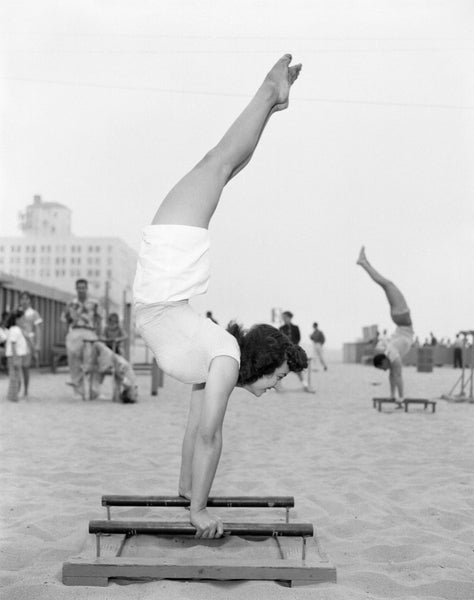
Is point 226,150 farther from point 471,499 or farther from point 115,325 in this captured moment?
point 115,325

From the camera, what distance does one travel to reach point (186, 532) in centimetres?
288

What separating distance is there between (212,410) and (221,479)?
84.4 inches

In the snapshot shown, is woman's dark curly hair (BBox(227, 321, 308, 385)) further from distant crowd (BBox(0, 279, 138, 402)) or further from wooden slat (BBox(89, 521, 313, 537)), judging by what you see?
distant crowd (BBox(0, 279, 138, 402))

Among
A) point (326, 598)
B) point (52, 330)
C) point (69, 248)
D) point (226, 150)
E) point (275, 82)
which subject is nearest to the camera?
point (326, 598)

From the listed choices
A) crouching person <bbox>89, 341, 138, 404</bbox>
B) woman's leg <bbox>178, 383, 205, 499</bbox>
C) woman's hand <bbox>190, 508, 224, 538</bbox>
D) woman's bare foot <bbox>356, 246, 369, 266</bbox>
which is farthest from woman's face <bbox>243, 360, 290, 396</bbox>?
crouching person <bbox>89, 341, 138, 404</bbox>

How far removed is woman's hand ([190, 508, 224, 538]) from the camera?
9.11ft

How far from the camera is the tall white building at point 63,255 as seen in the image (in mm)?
67438

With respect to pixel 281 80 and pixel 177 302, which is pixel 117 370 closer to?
pixel 281 80

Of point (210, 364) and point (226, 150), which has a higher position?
point (226, 150)

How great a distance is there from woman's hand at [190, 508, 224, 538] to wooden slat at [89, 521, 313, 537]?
Result: 9cm

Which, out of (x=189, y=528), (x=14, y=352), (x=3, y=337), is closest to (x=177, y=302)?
(x=189, y=528)

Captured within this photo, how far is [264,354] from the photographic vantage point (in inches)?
114

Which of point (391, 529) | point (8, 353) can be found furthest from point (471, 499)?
point (8, 353)

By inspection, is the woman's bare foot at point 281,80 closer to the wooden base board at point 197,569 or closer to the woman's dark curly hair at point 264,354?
the woman's dark curly hair at point 264,354
